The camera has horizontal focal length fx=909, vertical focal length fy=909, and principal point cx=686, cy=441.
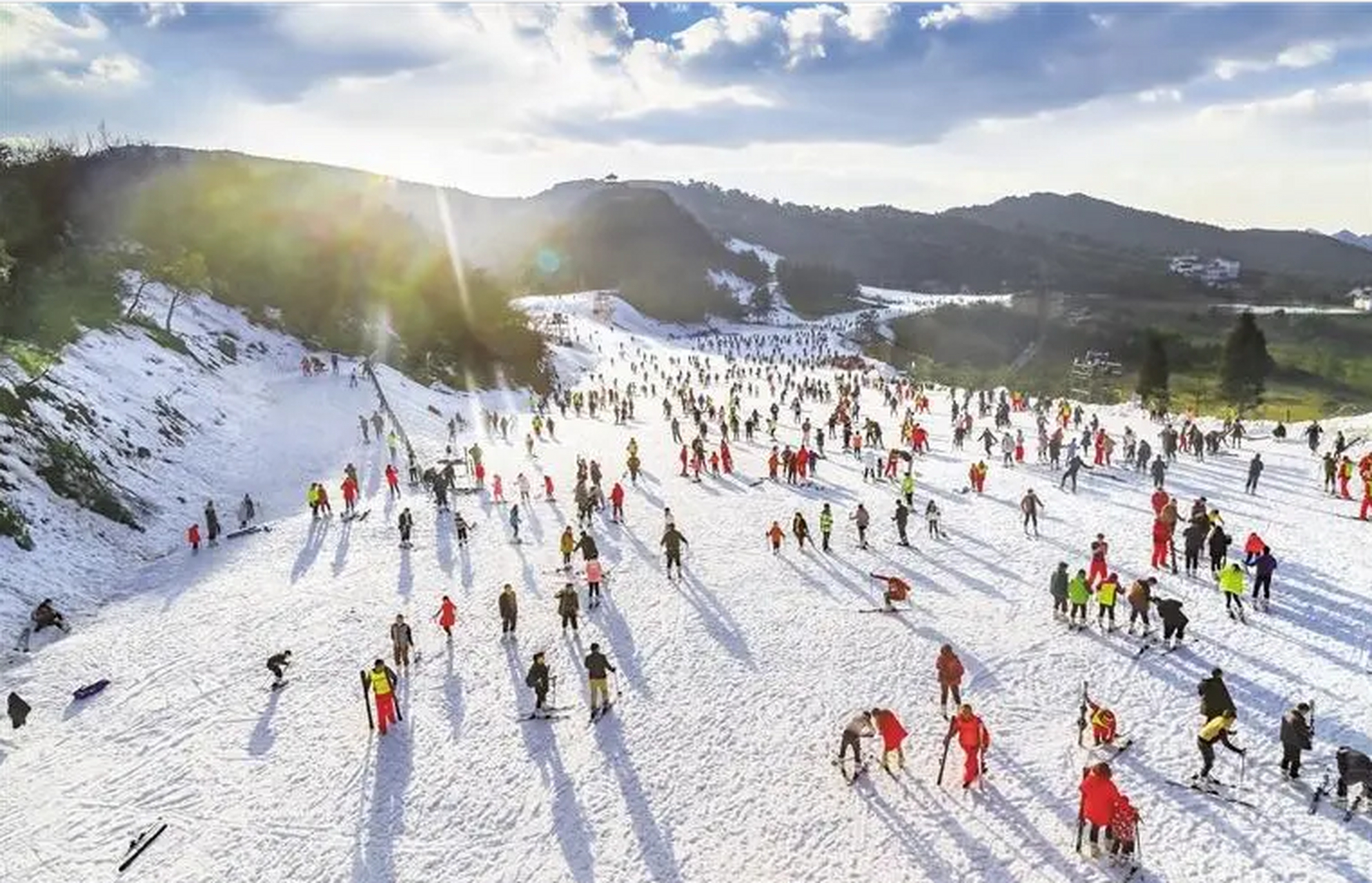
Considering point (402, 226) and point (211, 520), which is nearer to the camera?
point (211, 520)

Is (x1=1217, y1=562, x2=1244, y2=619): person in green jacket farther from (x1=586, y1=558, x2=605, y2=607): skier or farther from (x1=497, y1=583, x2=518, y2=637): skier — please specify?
(x1=497, y1=583, x2=518, y2=637): skier

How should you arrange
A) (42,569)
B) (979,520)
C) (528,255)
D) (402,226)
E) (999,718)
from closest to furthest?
(999,718)
(42,569)
(979,520)
(402,226)
(528,255)

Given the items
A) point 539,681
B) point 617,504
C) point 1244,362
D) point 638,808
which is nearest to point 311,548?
point 617,504

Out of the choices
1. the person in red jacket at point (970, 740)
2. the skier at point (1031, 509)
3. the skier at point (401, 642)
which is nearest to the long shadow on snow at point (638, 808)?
the person in red jacket at point (970, 740)

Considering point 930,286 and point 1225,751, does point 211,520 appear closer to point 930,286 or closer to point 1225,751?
point 1225,751

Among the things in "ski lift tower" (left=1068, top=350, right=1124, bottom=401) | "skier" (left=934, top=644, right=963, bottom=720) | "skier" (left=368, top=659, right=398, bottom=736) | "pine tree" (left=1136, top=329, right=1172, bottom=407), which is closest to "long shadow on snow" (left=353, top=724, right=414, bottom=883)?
"skier" (left=368, top=659, right=398, bottom=736)

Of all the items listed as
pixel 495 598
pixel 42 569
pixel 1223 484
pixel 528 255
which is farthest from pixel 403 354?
pixel 528 255

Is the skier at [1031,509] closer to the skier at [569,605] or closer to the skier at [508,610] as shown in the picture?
the skier at [569,605]
